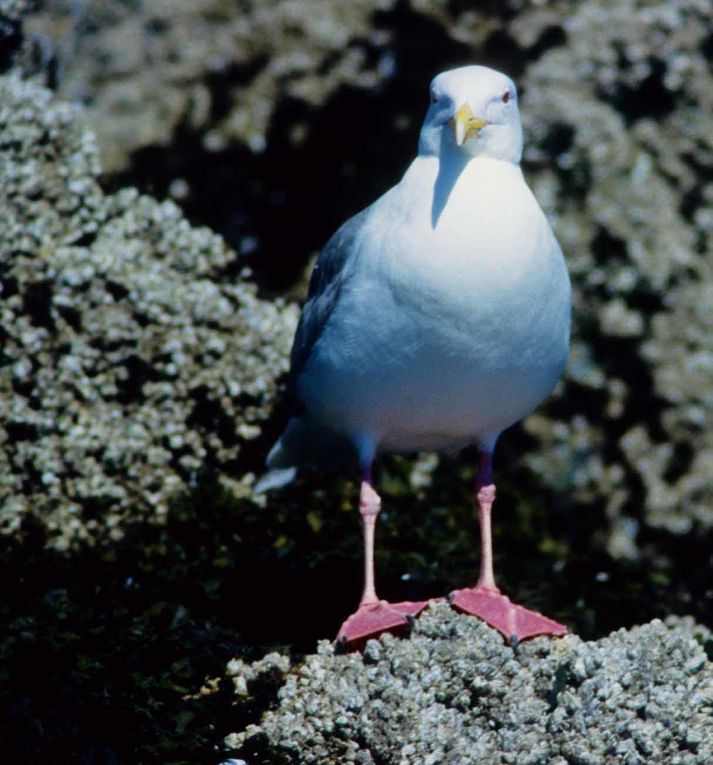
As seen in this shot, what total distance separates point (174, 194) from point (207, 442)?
5.98 ft

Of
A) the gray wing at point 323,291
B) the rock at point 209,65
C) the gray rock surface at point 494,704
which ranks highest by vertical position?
the rock at point 209,65

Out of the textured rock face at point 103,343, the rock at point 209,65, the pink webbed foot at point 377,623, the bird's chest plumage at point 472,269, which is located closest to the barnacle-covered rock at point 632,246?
the rock at point 209,65

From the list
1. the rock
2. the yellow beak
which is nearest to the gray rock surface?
the yellow beak

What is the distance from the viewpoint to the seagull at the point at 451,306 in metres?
4.36

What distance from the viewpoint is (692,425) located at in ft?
23.1

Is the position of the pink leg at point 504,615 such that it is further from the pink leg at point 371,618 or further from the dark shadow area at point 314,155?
the dark shadow area at point 314,155

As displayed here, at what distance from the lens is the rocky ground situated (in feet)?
13.8

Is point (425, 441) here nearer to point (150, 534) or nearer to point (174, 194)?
point (150, 534)

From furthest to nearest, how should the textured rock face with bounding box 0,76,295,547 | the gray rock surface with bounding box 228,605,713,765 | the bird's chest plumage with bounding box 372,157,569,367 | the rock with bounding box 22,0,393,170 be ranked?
the rock with bounding box 22,0,393,170 → the textured rock face with bounding box 0,76,295,547 → the bird's chest plumage with bounding box 372,157,569,367 → the gray rock surface with bounding box 228,605,713,765

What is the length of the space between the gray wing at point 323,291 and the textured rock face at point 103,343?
1.00 meters

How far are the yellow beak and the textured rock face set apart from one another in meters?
2.14

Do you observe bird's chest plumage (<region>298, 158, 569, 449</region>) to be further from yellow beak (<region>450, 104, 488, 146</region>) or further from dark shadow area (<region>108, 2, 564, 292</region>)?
dark shadow area (<region>108, 2, 564, 292</region>)

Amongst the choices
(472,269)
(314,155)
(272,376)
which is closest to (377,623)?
(472,269)

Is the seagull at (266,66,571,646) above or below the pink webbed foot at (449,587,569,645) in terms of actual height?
above
